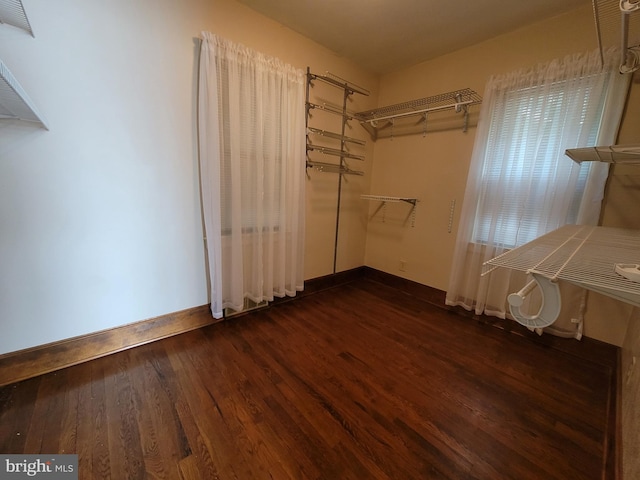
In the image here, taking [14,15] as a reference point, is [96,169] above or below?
below

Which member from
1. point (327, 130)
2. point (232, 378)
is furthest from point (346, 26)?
point (232, 378)

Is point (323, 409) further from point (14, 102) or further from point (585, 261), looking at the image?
point (14, 102)

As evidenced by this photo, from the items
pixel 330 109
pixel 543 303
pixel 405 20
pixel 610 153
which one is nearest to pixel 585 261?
pixel 543 303

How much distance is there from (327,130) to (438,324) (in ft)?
7.43

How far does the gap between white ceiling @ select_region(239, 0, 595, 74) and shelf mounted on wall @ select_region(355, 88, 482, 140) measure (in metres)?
0.45

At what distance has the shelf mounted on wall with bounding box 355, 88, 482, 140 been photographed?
2330mm

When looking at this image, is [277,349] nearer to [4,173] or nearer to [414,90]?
[4,173]

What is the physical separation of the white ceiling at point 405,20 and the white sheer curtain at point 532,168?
388 millimetres

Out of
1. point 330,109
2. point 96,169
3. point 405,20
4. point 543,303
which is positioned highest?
point 405,20

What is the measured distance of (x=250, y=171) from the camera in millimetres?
2150

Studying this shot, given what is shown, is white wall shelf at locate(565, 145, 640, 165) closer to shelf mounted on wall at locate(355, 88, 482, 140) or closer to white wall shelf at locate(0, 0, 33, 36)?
shelf mounted on wall at locate(355, 88, 482, 140)

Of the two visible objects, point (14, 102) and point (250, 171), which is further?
point (250, 171)

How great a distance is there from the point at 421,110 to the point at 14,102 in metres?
2.94

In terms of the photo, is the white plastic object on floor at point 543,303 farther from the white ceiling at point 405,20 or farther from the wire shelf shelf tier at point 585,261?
the white ceiling at point 405,20
